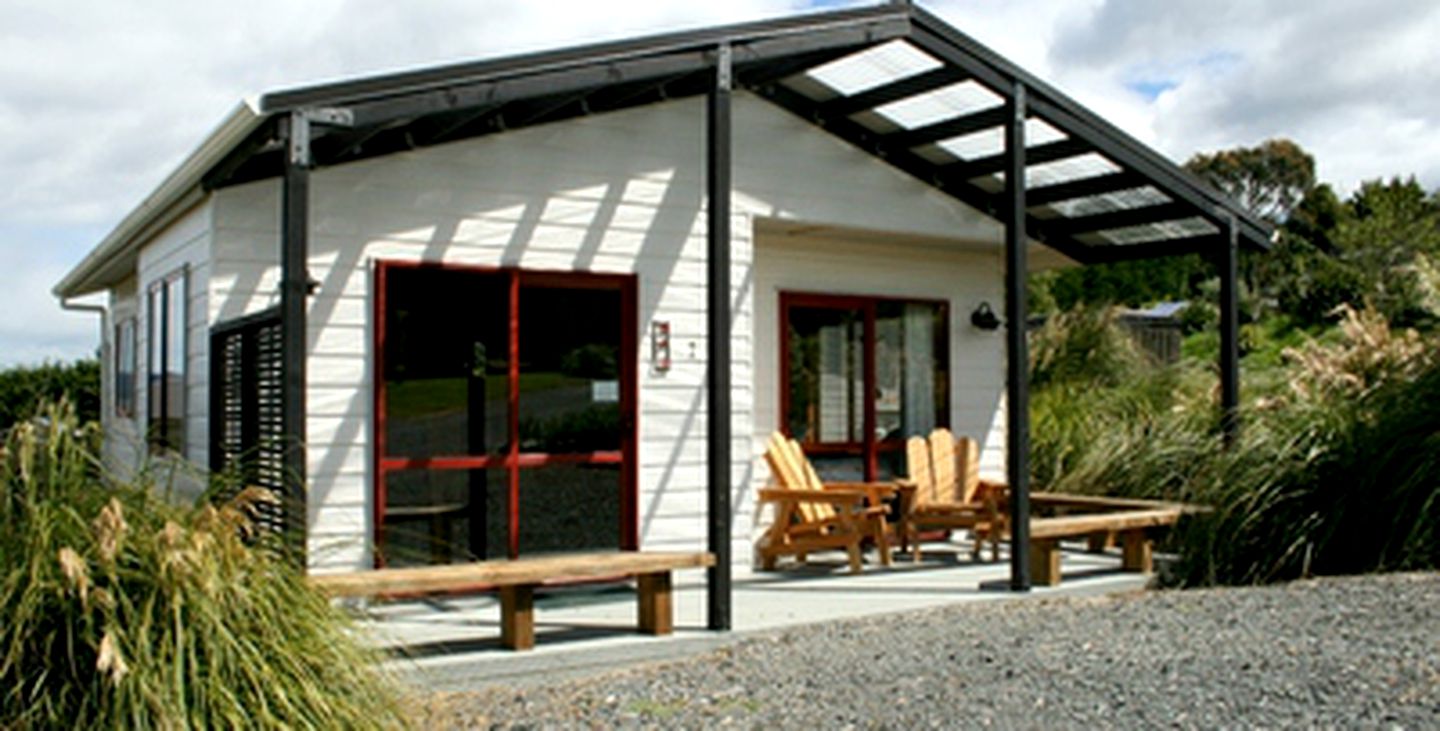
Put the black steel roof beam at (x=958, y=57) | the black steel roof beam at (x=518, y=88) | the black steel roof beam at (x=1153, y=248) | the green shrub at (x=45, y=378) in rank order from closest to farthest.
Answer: the black steel roof beam at (x=518, y=88), the black steel roof beam at (x=958, y=57), the black steel roof beam at (x=1153, y=248), the green shrub at (x=45, y=378)

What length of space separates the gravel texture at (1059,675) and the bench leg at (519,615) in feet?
0.91

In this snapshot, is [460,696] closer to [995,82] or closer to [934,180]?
[995,82]

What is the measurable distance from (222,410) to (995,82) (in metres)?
4.71

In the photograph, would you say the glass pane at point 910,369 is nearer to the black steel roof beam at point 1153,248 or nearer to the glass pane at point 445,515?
the black steel roof beam at point 1153,248

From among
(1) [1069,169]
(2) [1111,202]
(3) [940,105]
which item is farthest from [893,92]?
(2) [1111,202]

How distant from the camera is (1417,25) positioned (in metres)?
27.0

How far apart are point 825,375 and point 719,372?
351cm

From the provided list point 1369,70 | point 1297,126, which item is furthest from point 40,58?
point 1297,126

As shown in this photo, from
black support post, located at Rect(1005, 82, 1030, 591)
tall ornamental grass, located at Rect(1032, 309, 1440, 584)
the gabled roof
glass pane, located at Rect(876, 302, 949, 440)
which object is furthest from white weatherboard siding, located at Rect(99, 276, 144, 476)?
tall ornamental grass, located at Rect(1032, 309, 1440, 584)

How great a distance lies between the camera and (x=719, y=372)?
6168mm

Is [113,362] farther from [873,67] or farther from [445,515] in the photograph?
[873,67]

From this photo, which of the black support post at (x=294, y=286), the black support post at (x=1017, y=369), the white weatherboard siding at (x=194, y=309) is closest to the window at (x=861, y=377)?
the black support post at (x=1017, y=369)

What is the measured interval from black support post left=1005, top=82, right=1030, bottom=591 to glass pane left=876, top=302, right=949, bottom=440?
240 cm

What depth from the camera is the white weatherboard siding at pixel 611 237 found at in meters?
7.01
